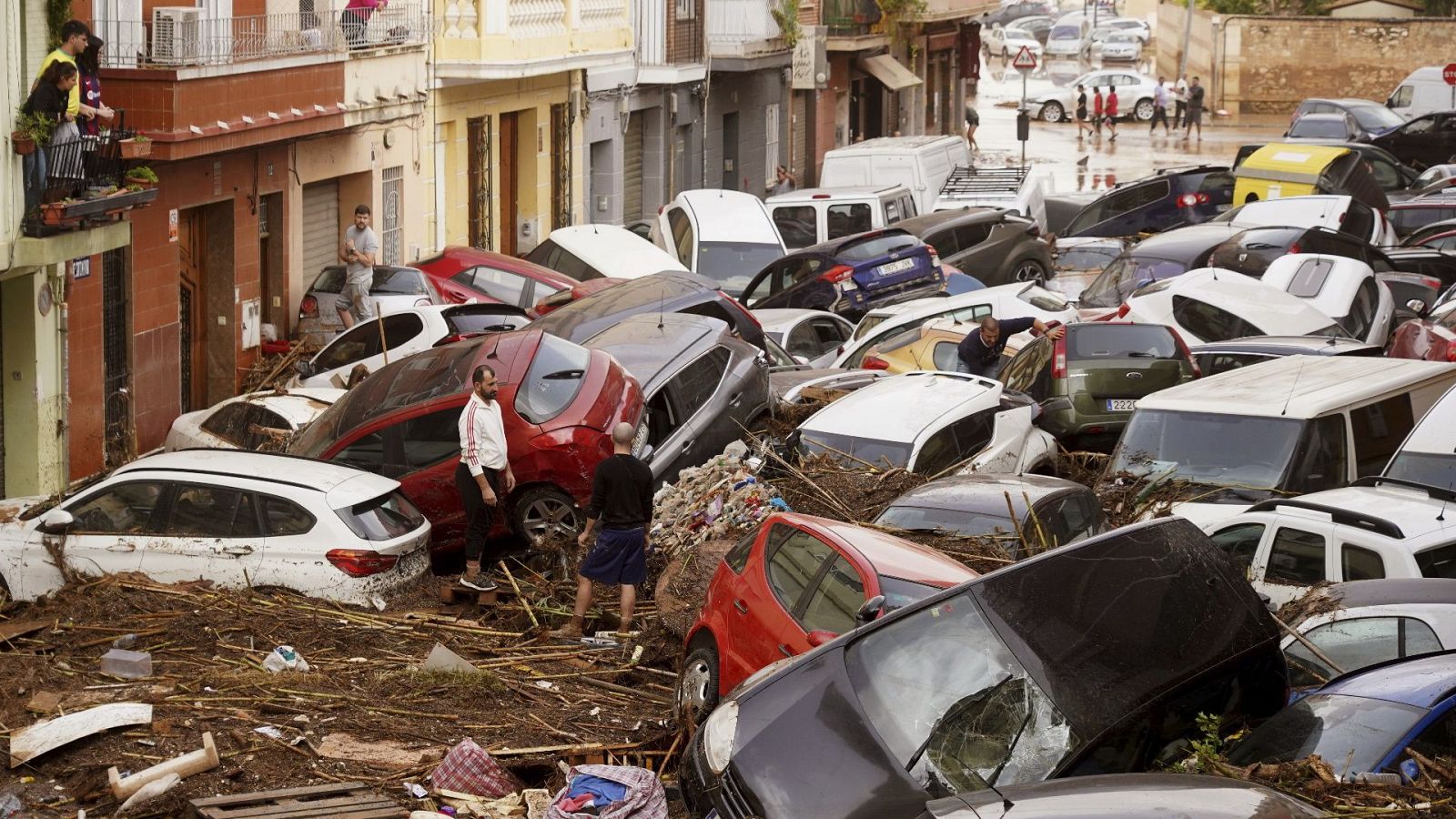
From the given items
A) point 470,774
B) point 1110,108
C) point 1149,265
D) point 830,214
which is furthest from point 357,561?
point 1110,108

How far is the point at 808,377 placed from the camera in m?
18.1

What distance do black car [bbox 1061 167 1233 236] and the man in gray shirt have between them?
13662 millimetres

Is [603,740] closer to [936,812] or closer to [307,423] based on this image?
[936,812]

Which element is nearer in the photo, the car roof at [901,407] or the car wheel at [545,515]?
the car wheel at [545,515]

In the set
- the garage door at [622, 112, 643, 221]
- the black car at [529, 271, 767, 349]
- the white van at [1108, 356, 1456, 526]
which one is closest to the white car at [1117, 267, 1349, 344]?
the black car at [529, 271, 767, 349]

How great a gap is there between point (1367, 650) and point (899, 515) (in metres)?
3.13

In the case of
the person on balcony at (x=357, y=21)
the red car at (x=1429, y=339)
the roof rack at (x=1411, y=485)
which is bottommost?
the roof rack at (x=1411, y=485)

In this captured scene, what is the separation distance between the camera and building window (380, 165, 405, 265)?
1029 inches

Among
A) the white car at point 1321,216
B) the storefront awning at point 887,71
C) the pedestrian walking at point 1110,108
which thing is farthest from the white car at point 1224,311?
the pedestrian walking at point 1110,108

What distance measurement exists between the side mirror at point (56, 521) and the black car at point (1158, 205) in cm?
2207

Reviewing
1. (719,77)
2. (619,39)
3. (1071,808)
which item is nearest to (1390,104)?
(719,77)

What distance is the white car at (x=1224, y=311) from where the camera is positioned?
1986 centimetres

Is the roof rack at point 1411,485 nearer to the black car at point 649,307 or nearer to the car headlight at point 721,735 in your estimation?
the car headlight at point 721,735

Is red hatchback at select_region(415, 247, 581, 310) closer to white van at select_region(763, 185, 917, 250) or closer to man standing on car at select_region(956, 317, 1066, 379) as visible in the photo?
man standing on car at select_region(956, 317, 1066, 379)
